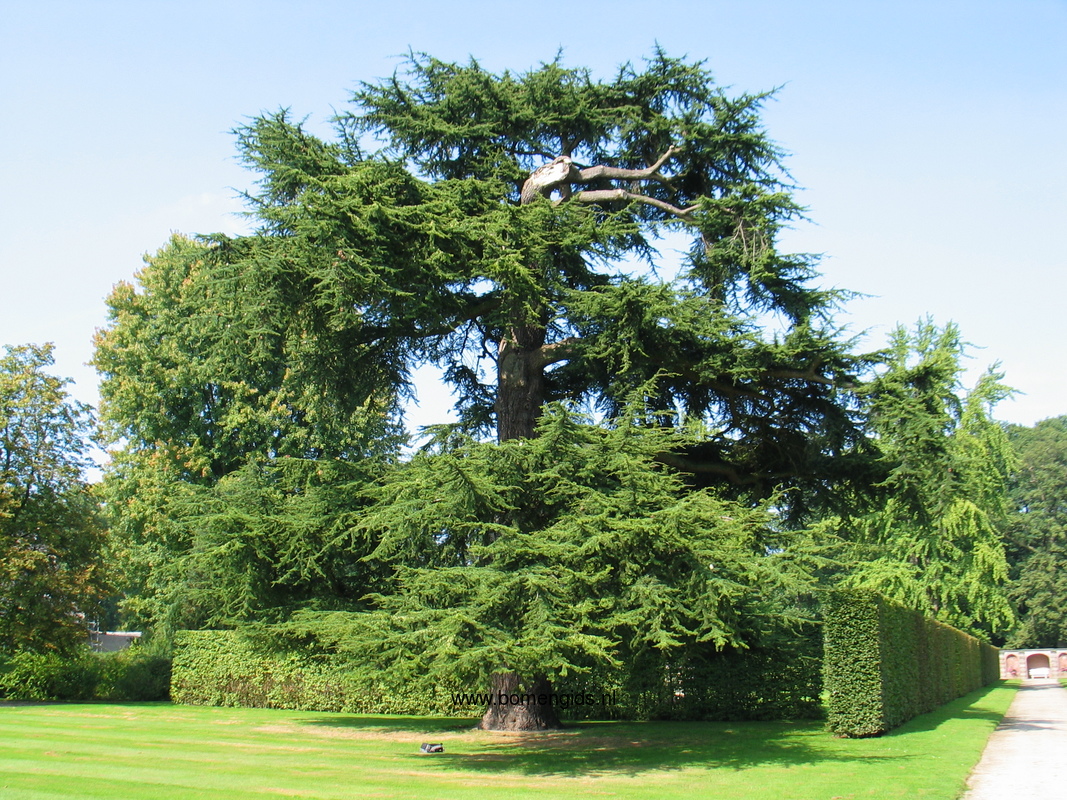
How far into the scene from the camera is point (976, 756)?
12820 mm

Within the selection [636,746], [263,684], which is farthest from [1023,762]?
[263,684]

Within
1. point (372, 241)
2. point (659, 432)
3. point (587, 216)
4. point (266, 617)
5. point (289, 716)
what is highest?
point (587, 216)

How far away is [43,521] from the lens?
27500 millimetres

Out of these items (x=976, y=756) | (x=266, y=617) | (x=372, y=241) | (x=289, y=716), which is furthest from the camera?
(x=289, y=716)

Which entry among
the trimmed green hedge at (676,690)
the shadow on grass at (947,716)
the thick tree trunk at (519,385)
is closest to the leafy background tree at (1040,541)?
the shadow on grass at (947,716)

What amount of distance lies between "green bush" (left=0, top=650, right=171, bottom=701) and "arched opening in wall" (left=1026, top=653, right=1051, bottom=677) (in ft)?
191

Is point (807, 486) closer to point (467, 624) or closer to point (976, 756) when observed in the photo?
point (976, 756)

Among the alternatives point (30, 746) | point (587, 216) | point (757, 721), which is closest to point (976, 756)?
point (757, 721)

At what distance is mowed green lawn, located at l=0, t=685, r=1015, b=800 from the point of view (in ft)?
32.4

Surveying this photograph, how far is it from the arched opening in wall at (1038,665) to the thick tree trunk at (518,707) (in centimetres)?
5721

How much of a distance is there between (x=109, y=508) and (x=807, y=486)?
24.7 metres

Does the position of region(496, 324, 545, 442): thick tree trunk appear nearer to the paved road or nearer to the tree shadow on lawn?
the tree shadow on lawn

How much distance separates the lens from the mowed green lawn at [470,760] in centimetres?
988

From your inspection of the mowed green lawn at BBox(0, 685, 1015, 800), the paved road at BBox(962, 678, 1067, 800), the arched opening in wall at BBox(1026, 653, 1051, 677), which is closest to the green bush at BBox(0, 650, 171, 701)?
the mowed green lawn at BBox(0, 685, 1015, 800)
